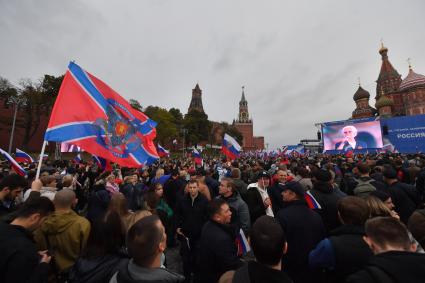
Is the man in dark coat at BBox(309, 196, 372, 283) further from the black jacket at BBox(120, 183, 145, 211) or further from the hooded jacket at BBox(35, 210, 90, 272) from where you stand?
the black jacket at BBox(120, 183, 145, 211)

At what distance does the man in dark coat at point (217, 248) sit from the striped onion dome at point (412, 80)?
70.1m

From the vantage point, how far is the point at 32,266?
1879mm

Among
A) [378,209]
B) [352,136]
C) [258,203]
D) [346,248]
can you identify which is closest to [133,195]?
[258,203]

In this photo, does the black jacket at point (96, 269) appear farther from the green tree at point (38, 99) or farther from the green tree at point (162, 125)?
the green tree at point (162, 125)

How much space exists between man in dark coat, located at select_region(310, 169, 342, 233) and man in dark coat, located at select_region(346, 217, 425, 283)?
1.94 m

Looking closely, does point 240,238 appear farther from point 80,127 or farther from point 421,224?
point 80,127

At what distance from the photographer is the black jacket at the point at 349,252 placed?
2162 millimetres

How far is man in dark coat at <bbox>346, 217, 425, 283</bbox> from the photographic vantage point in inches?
53.7

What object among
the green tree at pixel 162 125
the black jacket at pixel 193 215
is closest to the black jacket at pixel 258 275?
the black jacket at pixel 193 215

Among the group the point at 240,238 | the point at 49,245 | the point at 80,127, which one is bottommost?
the point at 240,238

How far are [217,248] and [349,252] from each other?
56.4 inches

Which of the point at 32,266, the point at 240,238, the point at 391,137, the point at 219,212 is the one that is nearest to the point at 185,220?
the point at 240,238

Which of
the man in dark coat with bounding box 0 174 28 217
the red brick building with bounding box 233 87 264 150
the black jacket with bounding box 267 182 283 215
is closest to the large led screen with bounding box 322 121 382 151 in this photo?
the black jacket with bounding box 267 182 283 215

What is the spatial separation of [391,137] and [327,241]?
98.5 ft
